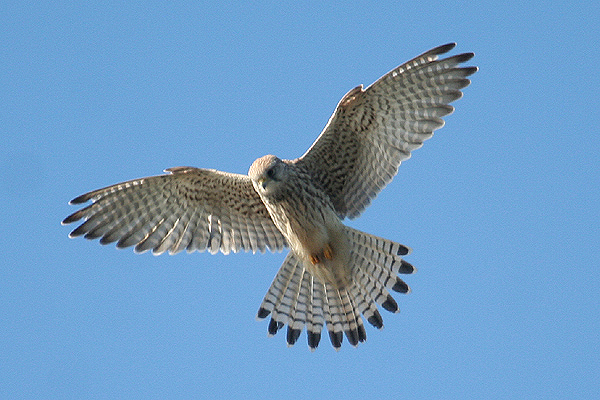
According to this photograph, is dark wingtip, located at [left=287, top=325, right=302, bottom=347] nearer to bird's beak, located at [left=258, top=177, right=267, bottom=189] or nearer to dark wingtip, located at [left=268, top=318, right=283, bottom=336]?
dark wingtip, located at [left=268, top=318, right=283, bottom=336]

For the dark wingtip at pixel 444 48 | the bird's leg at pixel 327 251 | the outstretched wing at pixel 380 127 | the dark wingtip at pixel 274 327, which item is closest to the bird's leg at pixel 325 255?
the bird's leg at pixel 327 251

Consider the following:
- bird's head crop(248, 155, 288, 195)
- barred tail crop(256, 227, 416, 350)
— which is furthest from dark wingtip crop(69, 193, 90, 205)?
barred tail crop(256, 227, 416, 350)

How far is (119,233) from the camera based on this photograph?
9.49 m

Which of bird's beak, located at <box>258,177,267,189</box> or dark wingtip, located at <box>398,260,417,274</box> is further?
dark wingtip, located at <box>398,260,417,274</box>

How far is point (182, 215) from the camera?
32.0 feet

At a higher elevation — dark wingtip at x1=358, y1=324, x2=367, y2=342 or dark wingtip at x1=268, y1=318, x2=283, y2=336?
dark wingtip at x1=268, y1=318, x2=283, y2=336

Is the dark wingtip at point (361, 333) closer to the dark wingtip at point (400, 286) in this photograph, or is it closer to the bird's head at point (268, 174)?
the dark wingtip at point (400, 286)

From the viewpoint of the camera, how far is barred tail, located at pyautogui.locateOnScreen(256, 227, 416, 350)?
9.33 metres

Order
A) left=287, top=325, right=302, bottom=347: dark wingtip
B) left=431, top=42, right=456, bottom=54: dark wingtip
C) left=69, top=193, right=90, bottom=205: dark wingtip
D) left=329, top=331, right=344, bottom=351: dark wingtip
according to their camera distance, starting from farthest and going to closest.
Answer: left=287, top=325, right=302, bottom=347: dark wingtip
left=329, top=331, right=344, bottom=351: dark wingtip
left=69, top=193, right=90, bottom=205: dark wingtip
left=431, top=42, right=456, bottom=54: dark wingtip

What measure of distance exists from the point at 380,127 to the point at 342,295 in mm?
1899

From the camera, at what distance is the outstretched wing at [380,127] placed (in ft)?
29.0

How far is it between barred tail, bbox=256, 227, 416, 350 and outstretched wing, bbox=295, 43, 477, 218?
54 cm

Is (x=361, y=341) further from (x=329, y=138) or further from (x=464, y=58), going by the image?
(x=464, y=58)

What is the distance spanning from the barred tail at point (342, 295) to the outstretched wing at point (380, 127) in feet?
1.79
